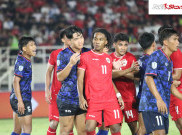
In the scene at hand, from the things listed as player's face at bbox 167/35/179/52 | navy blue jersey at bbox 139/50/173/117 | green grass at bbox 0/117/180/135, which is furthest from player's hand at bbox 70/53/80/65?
green grass at bbox 0/117/180/135

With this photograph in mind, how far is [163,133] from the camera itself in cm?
512

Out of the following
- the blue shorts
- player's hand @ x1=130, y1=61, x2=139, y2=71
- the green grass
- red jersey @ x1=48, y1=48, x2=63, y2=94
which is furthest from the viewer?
the green grass

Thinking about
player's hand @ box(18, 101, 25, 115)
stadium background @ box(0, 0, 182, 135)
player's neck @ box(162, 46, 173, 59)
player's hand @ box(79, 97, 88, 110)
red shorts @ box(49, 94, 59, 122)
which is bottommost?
red shorts @ box(49, 94, 59, 122)

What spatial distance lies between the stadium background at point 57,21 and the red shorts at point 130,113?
7.28 m

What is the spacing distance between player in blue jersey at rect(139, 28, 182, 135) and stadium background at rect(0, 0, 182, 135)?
8.54 metres

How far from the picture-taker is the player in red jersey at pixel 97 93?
5469mm

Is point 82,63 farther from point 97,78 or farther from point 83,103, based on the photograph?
point 83,103

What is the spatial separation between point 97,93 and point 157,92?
965mm

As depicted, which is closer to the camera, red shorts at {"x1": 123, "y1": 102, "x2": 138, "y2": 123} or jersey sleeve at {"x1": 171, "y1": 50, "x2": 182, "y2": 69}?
jersey sleeve at {"x1": 171, "y1": 50, "x2": 182, "y2": 69}

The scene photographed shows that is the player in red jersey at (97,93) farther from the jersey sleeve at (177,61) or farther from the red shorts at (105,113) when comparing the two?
the jersey sleeve at (177,61)

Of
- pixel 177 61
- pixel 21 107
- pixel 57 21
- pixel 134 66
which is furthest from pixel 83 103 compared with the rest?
pixel 57 21

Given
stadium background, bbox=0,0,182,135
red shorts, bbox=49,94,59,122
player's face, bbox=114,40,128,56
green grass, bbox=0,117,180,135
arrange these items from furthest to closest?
stadium background, bbox=0,0,182,135 → green grass, bbox=0,117,180,135 → red shorts, bbox=49,94,59,122 → player's face, bbox=114,40,128,56

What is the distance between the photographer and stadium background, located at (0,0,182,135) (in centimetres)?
1420

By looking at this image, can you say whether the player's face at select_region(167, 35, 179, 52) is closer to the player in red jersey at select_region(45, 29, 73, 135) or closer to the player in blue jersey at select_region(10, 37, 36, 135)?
the player in red jersey at select_region(45, 29, 73, 135)
